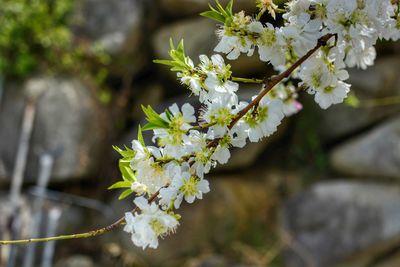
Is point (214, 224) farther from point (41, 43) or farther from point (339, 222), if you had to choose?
point (41, 43)

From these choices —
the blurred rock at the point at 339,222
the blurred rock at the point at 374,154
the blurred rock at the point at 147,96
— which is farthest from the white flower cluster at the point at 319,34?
the blurred rock at the point at 147,96

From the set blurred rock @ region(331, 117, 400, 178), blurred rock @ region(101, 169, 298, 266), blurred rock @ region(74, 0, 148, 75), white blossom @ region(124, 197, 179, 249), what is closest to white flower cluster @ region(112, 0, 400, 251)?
white blossom @ region(124, 197, 179, 249)

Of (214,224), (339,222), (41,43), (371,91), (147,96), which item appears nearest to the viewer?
(339,222)

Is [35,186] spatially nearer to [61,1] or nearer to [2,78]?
[2,78]

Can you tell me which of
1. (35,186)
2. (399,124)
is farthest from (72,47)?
(399,124)

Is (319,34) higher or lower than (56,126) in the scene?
lower

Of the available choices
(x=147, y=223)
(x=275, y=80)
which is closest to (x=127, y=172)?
(x=147, y=223)
